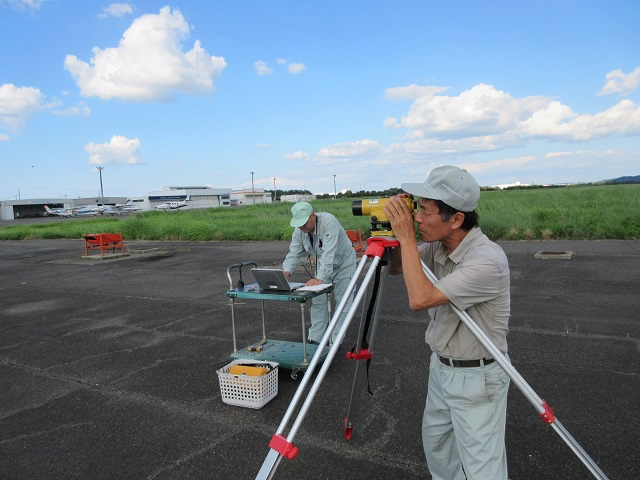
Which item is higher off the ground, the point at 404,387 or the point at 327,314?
the point at 327,314

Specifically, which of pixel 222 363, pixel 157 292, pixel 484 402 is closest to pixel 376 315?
pixel 484 402

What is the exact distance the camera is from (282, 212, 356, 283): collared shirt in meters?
5.06

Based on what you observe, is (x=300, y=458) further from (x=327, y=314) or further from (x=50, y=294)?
(x=50, y=294)

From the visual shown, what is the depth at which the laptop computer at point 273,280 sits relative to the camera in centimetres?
455

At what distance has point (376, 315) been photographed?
260cm

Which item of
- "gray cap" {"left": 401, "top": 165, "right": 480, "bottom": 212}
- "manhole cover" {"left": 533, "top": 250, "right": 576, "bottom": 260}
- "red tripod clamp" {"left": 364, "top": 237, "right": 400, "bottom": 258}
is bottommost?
"manhole cover" {"left": 533, "top": 250, "right": 576, "bottom": 260}

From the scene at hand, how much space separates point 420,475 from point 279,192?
13131 cm

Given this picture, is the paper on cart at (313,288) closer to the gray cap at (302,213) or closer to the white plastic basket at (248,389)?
the gray cap at (302,213)

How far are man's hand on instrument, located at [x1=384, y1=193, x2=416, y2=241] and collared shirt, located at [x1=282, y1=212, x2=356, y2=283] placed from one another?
2.94 metres

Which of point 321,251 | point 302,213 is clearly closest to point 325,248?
point 321,251

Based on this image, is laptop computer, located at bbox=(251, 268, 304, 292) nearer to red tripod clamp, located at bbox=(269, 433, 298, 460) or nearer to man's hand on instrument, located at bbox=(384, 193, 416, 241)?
man's hand on instrument, located at bbox=(384, 193, 416, 241)

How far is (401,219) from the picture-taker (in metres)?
2.03

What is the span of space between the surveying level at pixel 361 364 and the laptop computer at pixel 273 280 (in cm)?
195

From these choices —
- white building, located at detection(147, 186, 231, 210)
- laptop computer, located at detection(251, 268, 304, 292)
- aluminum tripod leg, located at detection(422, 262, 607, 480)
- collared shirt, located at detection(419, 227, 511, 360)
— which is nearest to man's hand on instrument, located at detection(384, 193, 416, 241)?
collared shirt, located at detection(419, 227, 511, 360)
